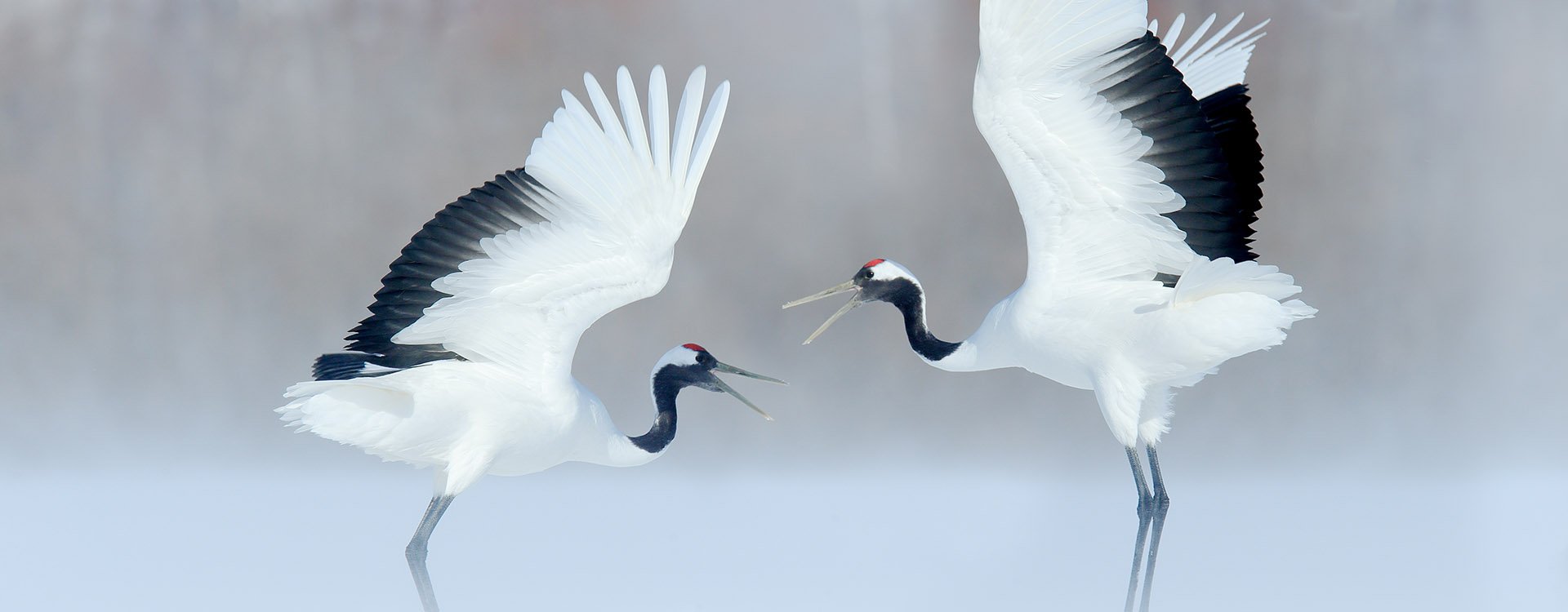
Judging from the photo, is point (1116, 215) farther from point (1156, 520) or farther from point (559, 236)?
point (559, 236)

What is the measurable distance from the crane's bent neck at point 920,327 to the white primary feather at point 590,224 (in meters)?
0.83

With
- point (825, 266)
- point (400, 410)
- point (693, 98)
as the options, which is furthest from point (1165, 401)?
point (825, 266)

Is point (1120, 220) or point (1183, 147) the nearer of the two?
point (1183, 147)

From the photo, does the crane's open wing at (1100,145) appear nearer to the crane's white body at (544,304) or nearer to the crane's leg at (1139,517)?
the crane's leg at (1139,517)

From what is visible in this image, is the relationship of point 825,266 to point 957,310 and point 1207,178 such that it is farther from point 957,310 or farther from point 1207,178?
point 1207,178

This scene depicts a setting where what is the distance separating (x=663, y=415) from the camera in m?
3.55

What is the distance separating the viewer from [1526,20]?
5621mm

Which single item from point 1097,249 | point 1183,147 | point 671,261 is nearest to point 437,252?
point 671,261

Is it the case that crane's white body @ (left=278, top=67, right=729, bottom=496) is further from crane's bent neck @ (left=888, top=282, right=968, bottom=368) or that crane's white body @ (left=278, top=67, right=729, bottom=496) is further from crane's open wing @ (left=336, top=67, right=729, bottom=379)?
crane's bent neck @ (left=888, top=282, right=968, bottom=368)

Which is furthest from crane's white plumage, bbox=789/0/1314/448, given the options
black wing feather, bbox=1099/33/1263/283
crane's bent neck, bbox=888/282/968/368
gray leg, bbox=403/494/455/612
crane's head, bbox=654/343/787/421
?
gray leg, bbox=403/494/455/612

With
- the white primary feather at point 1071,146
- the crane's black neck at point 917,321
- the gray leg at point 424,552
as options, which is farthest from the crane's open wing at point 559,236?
the crane's black neck at point 917,321

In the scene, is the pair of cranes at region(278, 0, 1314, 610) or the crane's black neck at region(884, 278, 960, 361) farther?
the crane's black neck at region(884, 278, 960, 361)

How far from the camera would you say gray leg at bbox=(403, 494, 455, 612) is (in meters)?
3.10

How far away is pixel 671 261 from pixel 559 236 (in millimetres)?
275
